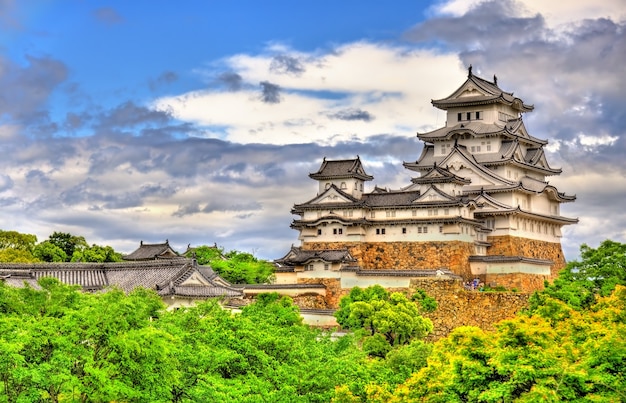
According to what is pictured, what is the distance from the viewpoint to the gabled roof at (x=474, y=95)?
270 ft

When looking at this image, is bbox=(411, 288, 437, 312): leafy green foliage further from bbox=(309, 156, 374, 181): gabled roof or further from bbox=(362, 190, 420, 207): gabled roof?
bbox=(309, 156, 374, 181): gabled roof

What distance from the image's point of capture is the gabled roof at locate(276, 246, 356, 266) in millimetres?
70188

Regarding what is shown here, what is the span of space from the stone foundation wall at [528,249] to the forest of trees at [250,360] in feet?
123

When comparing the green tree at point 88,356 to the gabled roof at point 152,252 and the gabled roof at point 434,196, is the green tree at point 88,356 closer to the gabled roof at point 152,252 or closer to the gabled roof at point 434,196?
the gabled roof at point 434,196

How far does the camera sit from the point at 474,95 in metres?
83.2

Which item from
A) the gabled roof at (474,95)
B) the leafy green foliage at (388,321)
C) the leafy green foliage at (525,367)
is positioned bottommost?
the leafy green foliage at (525,367)

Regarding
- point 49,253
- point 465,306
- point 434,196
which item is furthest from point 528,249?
point 49,253

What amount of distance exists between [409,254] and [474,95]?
19460 mm

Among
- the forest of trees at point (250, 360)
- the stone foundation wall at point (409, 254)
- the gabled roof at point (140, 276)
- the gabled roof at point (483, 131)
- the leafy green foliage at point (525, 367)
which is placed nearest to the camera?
the leafy green foliage at point (525, 367)

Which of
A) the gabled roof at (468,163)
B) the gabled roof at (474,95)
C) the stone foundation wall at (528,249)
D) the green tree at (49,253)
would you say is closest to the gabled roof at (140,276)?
the green tree at (49,253)

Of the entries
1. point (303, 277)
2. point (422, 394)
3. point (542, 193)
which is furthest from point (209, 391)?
point (542, 193)

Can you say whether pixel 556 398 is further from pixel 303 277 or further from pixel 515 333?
pixel 303 277

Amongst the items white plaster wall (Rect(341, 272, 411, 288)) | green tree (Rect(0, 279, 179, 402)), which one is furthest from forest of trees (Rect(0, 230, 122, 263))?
green tree (Rect(0, 279, 179, 402))

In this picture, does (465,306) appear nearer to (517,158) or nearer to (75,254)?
(517,158)
